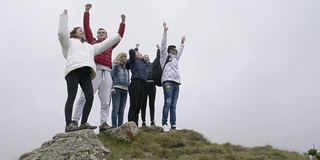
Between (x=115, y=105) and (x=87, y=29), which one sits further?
(x=115, y=105)

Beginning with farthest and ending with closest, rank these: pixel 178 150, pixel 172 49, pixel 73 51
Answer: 1. pixel 172 49
2. pixel 178 150
3. pixel 73 51

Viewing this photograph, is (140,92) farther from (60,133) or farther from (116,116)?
(60,133)

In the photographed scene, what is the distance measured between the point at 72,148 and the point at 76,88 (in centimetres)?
116

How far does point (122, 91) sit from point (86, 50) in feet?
8.35

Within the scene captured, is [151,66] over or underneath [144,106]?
over

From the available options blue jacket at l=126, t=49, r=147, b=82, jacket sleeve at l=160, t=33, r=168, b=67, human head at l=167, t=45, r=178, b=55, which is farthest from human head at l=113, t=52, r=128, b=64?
human head at l=167, t=45, r=178, b=55

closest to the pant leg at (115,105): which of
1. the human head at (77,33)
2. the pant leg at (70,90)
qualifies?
the human head at (77,33)

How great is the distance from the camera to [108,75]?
7.82 m

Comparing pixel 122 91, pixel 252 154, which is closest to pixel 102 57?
pixel 122 91

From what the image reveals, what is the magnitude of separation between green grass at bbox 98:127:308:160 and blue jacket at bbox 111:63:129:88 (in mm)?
1767

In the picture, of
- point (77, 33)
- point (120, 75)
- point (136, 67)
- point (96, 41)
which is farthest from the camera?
point (120, 75)

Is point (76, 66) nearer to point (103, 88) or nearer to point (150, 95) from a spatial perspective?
point (103, 88)

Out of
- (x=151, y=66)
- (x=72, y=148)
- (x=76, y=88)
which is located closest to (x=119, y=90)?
(x=151, y=66)

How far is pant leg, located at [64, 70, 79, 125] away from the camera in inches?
254
